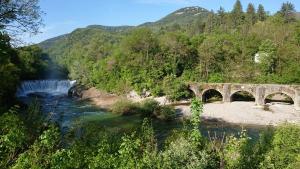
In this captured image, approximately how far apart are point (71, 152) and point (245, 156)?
6753 mm

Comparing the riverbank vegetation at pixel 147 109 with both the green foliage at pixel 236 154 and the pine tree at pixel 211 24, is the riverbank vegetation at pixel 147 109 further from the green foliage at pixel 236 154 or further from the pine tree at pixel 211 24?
the pine tree at pixel 211 24

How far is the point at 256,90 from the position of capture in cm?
5012

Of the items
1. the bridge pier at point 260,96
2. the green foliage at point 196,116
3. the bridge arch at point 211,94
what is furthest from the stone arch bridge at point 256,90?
the green foliage at point 196,116

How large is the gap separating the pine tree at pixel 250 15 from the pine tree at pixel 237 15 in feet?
6.90

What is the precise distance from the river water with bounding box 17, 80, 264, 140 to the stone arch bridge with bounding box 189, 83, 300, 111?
33.5ft

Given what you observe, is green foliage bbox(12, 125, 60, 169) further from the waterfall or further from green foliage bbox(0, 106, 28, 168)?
the waterfall

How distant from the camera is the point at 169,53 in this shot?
6575cm

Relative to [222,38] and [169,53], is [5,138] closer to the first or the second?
[169,53]

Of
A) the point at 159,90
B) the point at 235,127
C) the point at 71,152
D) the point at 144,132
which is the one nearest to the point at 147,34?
the point at 159,90

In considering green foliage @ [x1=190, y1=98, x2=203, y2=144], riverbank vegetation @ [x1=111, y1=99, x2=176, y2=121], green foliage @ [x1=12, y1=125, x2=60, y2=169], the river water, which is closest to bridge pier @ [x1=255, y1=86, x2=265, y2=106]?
the river water

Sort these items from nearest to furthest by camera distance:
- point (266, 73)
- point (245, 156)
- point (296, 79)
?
point (245, 156) < point (296, 79) < point (266, 73)

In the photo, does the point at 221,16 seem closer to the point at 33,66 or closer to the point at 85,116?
the point at 33,66

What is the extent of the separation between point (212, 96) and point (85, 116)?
69.3 feet

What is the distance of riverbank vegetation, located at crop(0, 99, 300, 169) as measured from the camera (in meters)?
10.0
